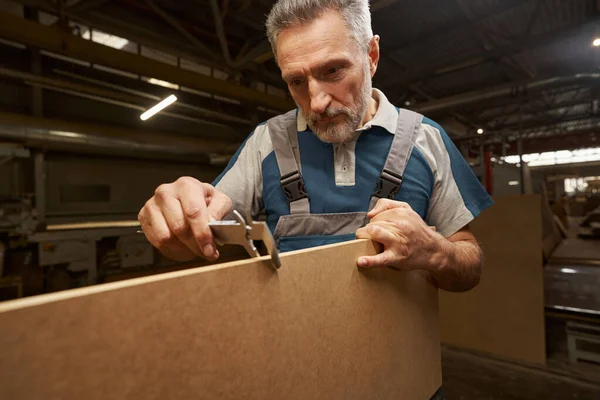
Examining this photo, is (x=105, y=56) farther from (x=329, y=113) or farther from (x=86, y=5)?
(x=329, y=113)

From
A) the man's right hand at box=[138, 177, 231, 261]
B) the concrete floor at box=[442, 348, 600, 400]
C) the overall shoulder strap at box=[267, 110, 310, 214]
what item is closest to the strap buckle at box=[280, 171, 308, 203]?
the overall shoulder strap at box=[267, 110, 310, 214]

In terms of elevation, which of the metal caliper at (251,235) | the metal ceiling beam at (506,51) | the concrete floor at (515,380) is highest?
the metal ceiling beam at (506,51)

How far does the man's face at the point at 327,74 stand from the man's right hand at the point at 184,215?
0.34 m

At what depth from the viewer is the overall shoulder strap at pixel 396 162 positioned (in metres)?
0.81

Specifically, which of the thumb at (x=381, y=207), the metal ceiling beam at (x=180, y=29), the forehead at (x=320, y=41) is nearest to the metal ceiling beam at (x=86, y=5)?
the metal ceiling beam at (x=180, y=29)

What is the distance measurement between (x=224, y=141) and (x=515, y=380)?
295cm

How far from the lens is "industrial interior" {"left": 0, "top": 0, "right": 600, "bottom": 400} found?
2152mm

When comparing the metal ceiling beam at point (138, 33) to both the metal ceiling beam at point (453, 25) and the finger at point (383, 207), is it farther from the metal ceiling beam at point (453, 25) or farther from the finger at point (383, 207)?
the finger at point (383, 207)

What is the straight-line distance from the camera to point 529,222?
2428mm

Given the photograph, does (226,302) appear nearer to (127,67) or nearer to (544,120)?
(127,67)

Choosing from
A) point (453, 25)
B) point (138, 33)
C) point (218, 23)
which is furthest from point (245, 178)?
point (453, 25)

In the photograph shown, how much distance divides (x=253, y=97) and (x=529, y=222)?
7.51 ft

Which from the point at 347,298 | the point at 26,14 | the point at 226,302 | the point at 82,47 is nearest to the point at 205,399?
the point at 226,302

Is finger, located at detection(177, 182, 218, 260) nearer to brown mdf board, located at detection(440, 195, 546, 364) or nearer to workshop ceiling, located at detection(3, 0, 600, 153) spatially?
workshop ceiling, located at detection(3, 0, 600, 153)
